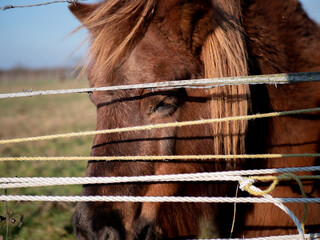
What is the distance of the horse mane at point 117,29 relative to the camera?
1.67 m

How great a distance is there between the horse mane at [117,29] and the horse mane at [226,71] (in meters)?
0.46

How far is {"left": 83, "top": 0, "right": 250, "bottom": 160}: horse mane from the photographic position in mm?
1680

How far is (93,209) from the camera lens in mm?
1490

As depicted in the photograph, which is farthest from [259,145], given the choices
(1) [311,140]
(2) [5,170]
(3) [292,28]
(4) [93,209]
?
(2) [5,170]

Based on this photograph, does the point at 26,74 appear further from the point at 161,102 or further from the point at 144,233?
the point at 144,233

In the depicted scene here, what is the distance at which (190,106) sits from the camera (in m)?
1.68

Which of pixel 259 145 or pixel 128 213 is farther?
pixel 259 145

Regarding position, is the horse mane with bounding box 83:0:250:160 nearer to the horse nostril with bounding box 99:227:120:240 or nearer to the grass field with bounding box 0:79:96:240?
the grass field with bounding box 0:79:96:240

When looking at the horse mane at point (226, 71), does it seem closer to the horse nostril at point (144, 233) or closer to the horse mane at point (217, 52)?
the horse mane at point (217, 52)

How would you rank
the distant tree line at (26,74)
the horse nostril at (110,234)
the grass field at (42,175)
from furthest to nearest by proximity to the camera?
1. the distant tree line at (26,74)
2. the grass field at (42,175)
3. the horse nostril at (110,234)

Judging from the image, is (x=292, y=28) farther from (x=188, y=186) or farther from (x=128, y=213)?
(x=128, y=213)

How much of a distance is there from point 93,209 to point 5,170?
5284 mm

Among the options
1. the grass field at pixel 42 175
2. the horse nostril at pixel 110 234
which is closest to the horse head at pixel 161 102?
the horse nostril at pixel 110 234

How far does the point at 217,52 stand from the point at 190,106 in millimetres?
400
